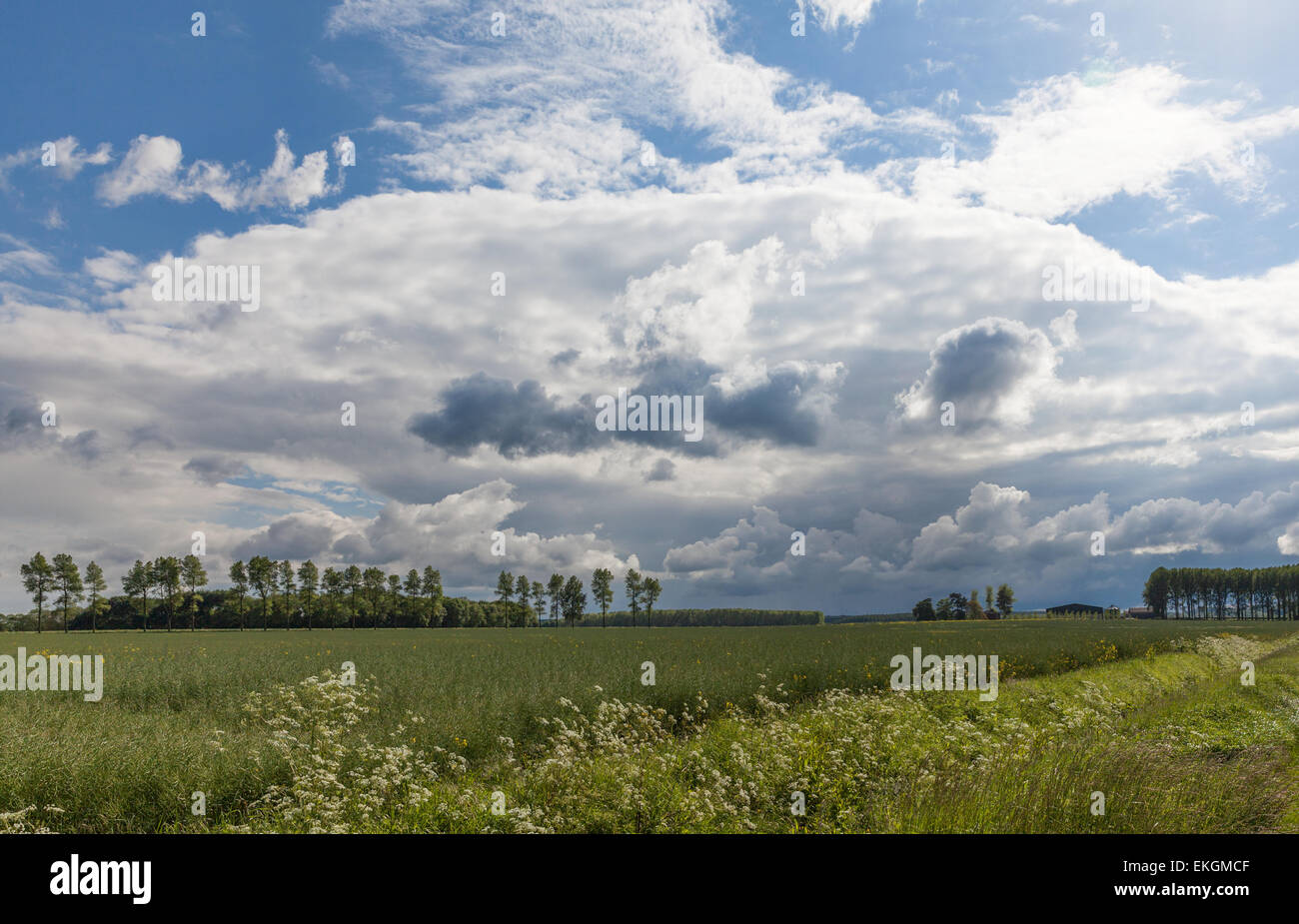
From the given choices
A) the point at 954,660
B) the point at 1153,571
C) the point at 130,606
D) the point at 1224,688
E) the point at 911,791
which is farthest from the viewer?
the point at 1153,571

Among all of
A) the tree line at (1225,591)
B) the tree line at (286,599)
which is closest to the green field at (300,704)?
the tree line at (286,599)

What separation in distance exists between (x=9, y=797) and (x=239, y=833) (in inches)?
186

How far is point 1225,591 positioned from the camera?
156 metres

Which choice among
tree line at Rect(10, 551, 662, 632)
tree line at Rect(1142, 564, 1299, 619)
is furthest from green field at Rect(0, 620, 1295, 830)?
tree line at Rect(1142, 564, 1299, 619)

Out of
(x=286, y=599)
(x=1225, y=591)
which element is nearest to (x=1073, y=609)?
(x=1225, y=591)

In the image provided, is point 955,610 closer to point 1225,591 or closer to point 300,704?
point 1225,591

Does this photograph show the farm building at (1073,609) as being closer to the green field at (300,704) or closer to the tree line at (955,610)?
the tree line at (955,610)

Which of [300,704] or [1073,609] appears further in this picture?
[1073,609]

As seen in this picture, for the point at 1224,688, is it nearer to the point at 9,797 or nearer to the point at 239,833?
the point at 239,833

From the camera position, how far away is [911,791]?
9797 mm

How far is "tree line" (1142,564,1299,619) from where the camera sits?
15175 cm

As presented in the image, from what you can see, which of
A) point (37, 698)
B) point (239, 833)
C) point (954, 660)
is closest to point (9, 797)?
point (239, 833)

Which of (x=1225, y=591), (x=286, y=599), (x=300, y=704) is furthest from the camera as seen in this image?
(x=1225, y=591)
